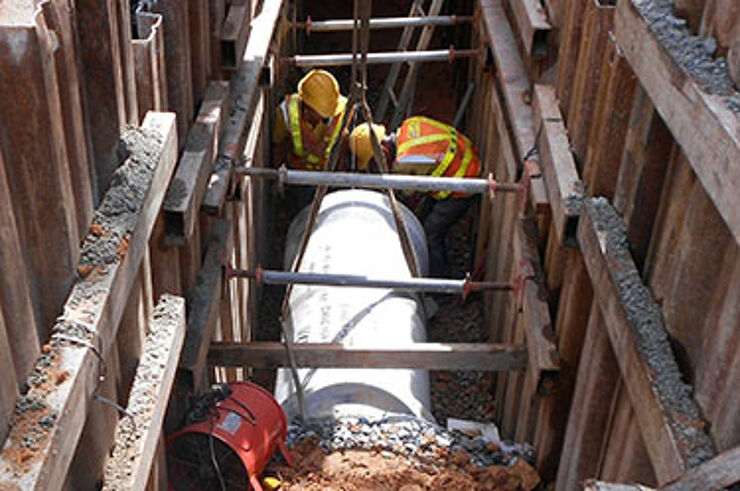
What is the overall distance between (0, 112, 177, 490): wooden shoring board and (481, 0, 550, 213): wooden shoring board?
2.75m

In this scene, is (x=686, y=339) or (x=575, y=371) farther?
(x=575, y=371)

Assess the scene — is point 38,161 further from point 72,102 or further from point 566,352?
point 566,352

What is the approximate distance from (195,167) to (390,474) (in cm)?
227

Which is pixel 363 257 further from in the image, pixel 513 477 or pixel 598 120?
pixel 598 120

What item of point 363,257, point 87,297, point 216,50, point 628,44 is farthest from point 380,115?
point 87,297

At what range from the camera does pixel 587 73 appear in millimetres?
5031

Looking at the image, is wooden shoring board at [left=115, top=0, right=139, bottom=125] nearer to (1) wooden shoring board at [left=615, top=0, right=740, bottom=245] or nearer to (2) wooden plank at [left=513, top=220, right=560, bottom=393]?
(1) wooden shoring board at [left=615, top=0, right=740, bottom=245]

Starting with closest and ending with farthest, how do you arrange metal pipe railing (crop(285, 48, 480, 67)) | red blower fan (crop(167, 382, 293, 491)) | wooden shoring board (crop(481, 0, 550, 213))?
1. red blower fan (crop(167, 382, 293, 491))
2. wooden shoring board (crop(481, 0, 550, 213))
3. metal pipe railing (crop(285, 48, 480, 67))

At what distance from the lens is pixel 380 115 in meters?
11.3

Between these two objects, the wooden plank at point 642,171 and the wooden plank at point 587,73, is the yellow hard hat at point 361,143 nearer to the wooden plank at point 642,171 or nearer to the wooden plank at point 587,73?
the wooden plank at point 587,73

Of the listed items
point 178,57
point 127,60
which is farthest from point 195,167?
point 127,60

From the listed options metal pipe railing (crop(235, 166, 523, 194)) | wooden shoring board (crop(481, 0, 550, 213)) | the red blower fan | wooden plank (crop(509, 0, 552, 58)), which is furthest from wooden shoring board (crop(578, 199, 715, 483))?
the red blower fan

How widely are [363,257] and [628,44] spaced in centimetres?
421

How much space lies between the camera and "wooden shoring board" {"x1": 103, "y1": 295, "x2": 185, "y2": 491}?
3932 mm
